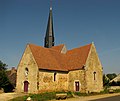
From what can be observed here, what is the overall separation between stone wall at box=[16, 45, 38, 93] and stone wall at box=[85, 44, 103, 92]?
8228 millimetres

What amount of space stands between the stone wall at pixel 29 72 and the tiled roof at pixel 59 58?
854 mm

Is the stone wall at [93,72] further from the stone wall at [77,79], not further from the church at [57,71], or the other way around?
the stone wall at [77,79]

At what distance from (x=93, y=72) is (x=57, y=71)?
20.4ft

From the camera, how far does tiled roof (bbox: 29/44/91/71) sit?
29378 mm

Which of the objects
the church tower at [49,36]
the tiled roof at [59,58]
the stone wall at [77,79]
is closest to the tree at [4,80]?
the tiled roof at [59,58]

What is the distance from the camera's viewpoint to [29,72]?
29531 millimetres

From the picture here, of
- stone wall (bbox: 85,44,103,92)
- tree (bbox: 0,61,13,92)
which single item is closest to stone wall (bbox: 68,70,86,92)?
stone wall (bbox: 85,44,103,92)

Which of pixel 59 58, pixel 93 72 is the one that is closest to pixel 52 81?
pixel 59 58

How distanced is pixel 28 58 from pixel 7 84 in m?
6.57

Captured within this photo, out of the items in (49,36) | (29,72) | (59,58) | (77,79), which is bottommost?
(77,79)

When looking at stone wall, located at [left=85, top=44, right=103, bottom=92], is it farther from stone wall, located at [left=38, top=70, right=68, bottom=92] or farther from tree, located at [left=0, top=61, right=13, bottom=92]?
tree, located at [left=0, top=61, right=13, bottom=92]

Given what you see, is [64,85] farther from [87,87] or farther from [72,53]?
[72,53]

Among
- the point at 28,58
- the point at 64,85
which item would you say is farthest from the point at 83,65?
the point at 28,58

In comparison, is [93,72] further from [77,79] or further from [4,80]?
[4,80]
